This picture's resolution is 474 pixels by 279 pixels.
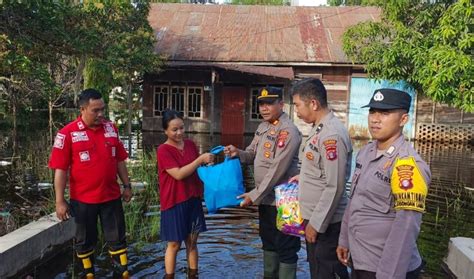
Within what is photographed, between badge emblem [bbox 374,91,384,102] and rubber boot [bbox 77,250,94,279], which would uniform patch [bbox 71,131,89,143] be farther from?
badge emblem [bbox 374,91,384,102]

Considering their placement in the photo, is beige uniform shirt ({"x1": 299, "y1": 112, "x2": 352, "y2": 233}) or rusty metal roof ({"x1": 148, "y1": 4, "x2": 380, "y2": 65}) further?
rusty metal roof ({"x1": 148, "y1": 4, "x2": 380, "y2": 65})

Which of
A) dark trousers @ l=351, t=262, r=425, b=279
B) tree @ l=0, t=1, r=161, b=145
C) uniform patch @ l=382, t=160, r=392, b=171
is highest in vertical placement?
tree @ l=0, t=1, r=161, b=145

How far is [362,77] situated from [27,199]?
47.1ft

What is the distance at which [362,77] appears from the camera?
17891 mm

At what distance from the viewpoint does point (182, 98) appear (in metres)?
18.8

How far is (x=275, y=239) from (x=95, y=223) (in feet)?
5.48

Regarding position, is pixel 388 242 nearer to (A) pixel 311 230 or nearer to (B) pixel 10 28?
(A) pixel 311 230

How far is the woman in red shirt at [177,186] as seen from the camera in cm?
363

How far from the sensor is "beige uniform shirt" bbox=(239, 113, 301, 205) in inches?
139

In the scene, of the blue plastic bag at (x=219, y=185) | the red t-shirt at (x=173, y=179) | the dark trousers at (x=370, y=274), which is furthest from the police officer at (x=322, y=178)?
the red t-shirt at (x=173, y=179)

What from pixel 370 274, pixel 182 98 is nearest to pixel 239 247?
pixel 370 274

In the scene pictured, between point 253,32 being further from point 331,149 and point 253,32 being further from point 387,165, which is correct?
point 387,165

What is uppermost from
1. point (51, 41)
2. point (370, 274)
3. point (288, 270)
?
Result: point (51, 41)

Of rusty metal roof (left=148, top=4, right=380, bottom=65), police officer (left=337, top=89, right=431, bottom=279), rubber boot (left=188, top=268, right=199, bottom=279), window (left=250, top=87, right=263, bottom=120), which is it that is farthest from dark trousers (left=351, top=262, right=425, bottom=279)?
window (left=250, top=87, right=263, bottom=120)
